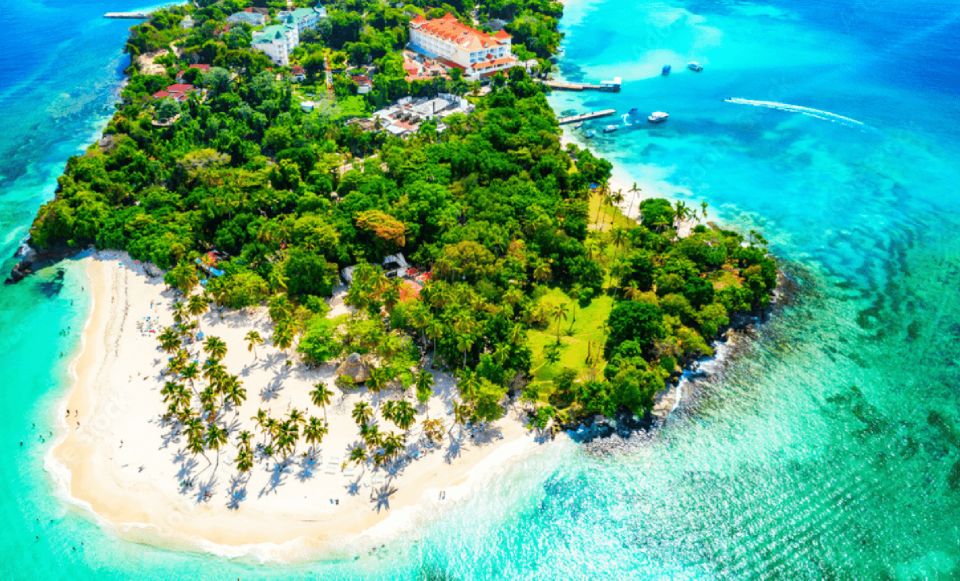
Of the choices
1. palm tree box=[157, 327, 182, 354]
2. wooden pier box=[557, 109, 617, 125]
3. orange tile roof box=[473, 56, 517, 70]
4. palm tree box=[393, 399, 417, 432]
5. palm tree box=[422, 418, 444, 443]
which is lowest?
palm tree box=[422, 418, 444, 443]

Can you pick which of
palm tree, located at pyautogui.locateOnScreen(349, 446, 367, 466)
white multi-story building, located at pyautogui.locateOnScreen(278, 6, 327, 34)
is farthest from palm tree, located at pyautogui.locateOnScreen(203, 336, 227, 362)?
white multi-story building, located at pyautogui.locateOnScreen(278, 6, 327, 34)

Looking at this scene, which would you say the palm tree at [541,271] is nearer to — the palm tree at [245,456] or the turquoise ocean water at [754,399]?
the turquoise ocean water at [754,399]

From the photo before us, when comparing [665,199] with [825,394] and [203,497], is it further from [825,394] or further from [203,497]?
[203,497]

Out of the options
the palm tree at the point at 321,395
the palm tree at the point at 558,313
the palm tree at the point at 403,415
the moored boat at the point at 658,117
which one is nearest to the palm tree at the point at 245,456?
the palm tree at the point at 321,395

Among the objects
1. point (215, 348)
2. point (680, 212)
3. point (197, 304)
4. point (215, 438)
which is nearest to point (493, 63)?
point (680, 212)

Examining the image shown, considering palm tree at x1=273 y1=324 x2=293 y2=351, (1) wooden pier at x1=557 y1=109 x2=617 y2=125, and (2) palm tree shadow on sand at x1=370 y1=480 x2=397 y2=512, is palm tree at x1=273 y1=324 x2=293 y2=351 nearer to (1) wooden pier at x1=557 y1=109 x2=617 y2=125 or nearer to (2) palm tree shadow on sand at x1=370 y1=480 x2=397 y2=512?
(2) palm tree shadow on sand at x1=370 y1=480 x2=397 y2=512

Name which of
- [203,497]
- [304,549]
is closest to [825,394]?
[304,549]
